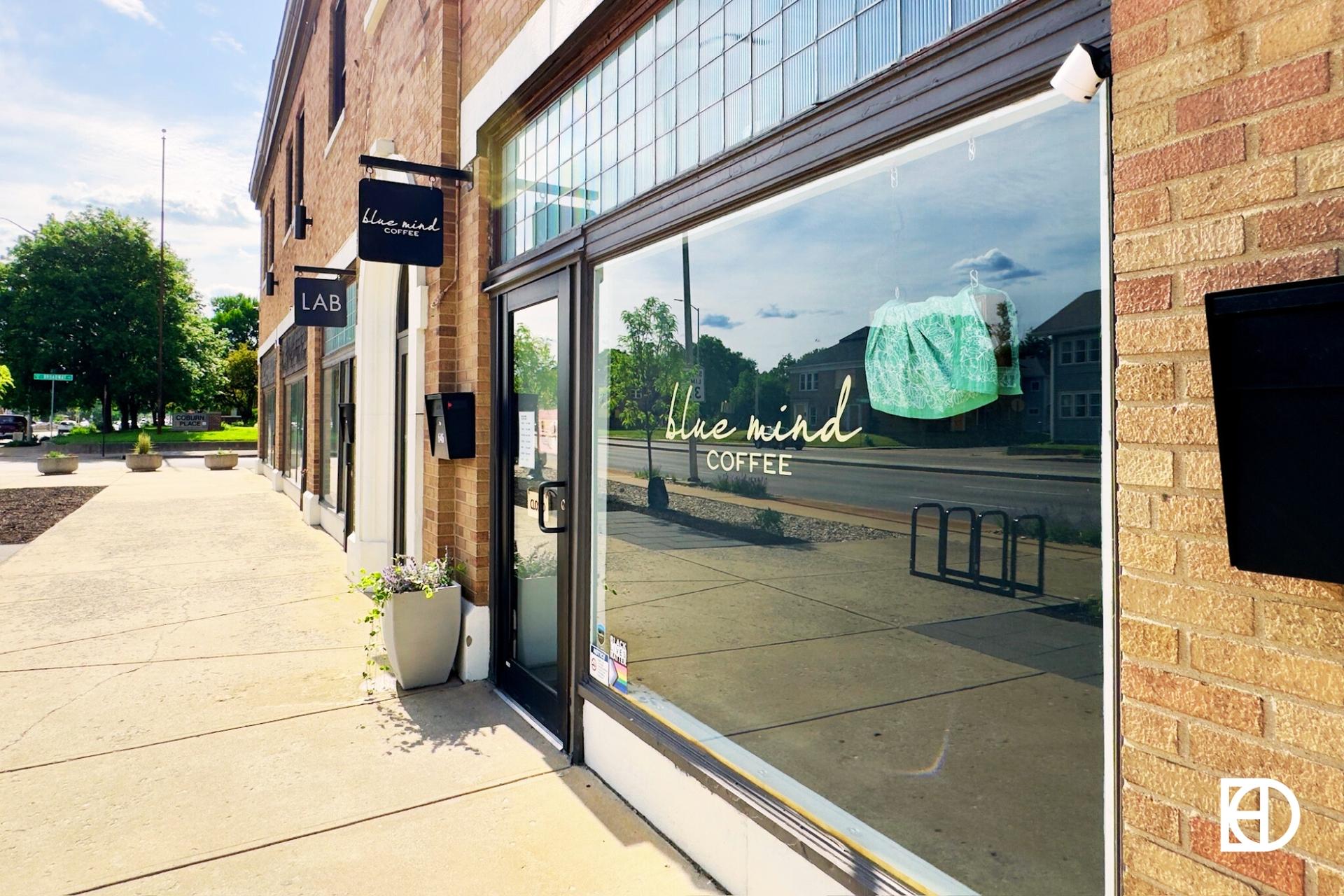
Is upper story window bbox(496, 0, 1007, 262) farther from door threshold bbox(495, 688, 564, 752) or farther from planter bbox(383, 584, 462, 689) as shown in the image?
door threshold bbox(495, 688, 564, 752)

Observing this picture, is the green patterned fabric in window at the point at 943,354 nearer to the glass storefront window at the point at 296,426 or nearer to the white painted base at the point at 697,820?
the white painted base at the point at 697,820

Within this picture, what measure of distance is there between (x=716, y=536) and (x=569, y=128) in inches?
99.1

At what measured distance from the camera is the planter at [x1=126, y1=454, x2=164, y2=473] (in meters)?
22.9

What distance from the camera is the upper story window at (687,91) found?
2.58m

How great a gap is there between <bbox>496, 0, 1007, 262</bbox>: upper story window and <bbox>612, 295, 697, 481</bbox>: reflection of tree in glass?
59 centimetres

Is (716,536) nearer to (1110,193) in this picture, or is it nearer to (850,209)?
(850,209)

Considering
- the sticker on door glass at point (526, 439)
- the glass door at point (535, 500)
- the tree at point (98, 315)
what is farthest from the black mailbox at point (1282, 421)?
the tree at point (98, 315)

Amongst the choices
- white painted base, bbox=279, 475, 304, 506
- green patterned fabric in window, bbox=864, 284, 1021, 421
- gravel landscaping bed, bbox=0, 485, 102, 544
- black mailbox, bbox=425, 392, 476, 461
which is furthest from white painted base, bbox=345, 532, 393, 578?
white painted base, bbox=279, 475, 304, 506

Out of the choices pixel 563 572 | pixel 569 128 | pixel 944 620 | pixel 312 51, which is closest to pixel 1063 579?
pixel 944 620

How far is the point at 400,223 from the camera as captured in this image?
5.38 meters

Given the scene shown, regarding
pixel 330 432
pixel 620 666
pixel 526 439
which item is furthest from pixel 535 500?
pixel 330 432

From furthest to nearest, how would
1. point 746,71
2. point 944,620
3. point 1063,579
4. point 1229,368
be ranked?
point 746,71 < point 944,620 < point 1063,579 < point 1229,368

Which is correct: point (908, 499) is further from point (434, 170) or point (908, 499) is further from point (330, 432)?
point (330, 432)

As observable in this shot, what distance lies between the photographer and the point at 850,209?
8.60 feet
